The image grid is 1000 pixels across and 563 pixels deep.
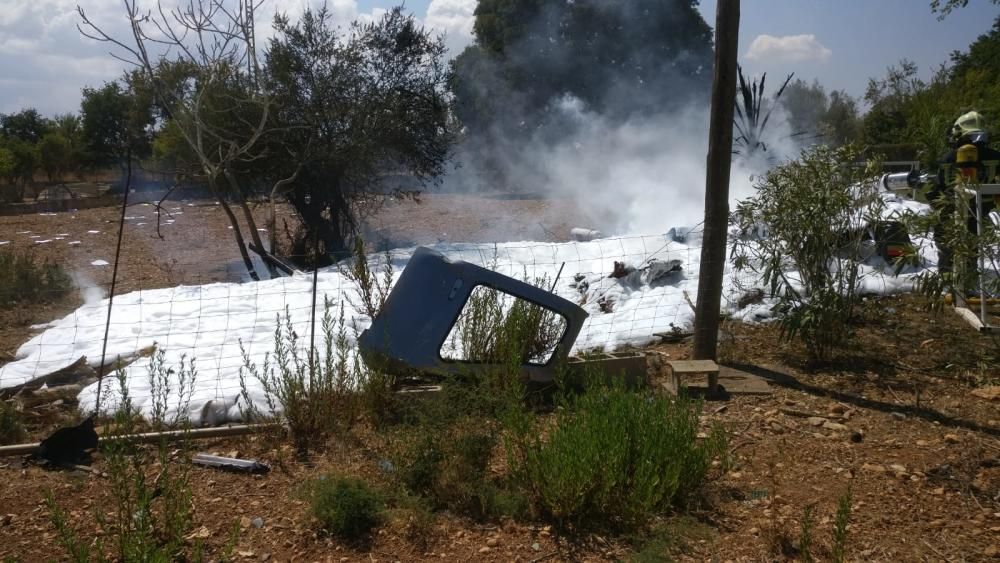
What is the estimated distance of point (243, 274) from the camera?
10930 mm

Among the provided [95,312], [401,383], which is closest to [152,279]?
[95,312]

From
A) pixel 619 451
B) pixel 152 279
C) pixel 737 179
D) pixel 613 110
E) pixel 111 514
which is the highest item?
pixel 613 110

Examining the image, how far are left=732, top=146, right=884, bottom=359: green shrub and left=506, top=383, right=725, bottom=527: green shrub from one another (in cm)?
237

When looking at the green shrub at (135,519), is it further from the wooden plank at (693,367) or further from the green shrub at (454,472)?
the wooden plank at (693,367)

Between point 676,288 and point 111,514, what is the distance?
5.17 m

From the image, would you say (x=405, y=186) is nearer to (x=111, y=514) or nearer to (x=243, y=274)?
(x=243, y=274)

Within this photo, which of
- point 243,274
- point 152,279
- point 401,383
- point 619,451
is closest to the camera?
point 619,451

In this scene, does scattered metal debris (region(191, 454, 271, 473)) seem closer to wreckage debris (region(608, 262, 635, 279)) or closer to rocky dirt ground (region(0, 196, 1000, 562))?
rocky dirt ground (region(0, 196, 1000, 562))

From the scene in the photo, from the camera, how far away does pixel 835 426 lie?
4.22 m

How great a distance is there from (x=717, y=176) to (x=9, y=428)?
14.3 feet

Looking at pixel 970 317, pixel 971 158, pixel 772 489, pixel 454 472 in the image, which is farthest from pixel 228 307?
pixel 971 158

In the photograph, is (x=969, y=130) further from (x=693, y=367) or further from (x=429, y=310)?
(x=429, y=310)

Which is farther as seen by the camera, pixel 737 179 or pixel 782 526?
pixel 737 179

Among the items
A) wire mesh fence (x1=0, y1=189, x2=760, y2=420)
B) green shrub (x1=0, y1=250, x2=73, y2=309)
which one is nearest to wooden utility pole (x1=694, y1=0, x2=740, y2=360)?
wire mesh fence (x1=0, y1=189, x2=760, y2=420)
